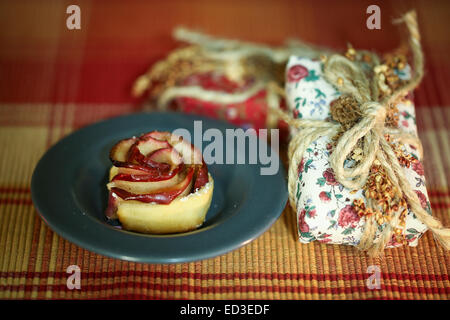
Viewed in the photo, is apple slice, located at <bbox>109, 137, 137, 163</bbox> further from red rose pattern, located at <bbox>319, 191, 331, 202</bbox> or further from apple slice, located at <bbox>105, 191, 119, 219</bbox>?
red rose pattern, located at <bbox>319, 191, 331, 202</bbox>

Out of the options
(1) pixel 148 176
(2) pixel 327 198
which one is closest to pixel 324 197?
(2) pixel 327 198

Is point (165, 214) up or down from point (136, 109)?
down

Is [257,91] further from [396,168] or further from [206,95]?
[396,168]

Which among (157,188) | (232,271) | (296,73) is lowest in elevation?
(232,271)

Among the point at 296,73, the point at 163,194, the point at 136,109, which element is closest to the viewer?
the point at 163,194

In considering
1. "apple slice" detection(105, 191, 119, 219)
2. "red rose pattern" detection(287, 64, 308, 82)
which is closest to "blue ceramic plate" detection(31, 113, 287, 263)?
"apple slice" detection(105, 191, 119, 219)

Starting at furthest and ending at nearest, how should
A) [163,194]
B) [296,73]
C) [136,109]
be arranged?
[136,109] < [296,73] < [163,194]

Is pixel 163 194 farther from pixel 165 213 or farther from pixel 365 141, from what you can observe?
pixel 365 141
